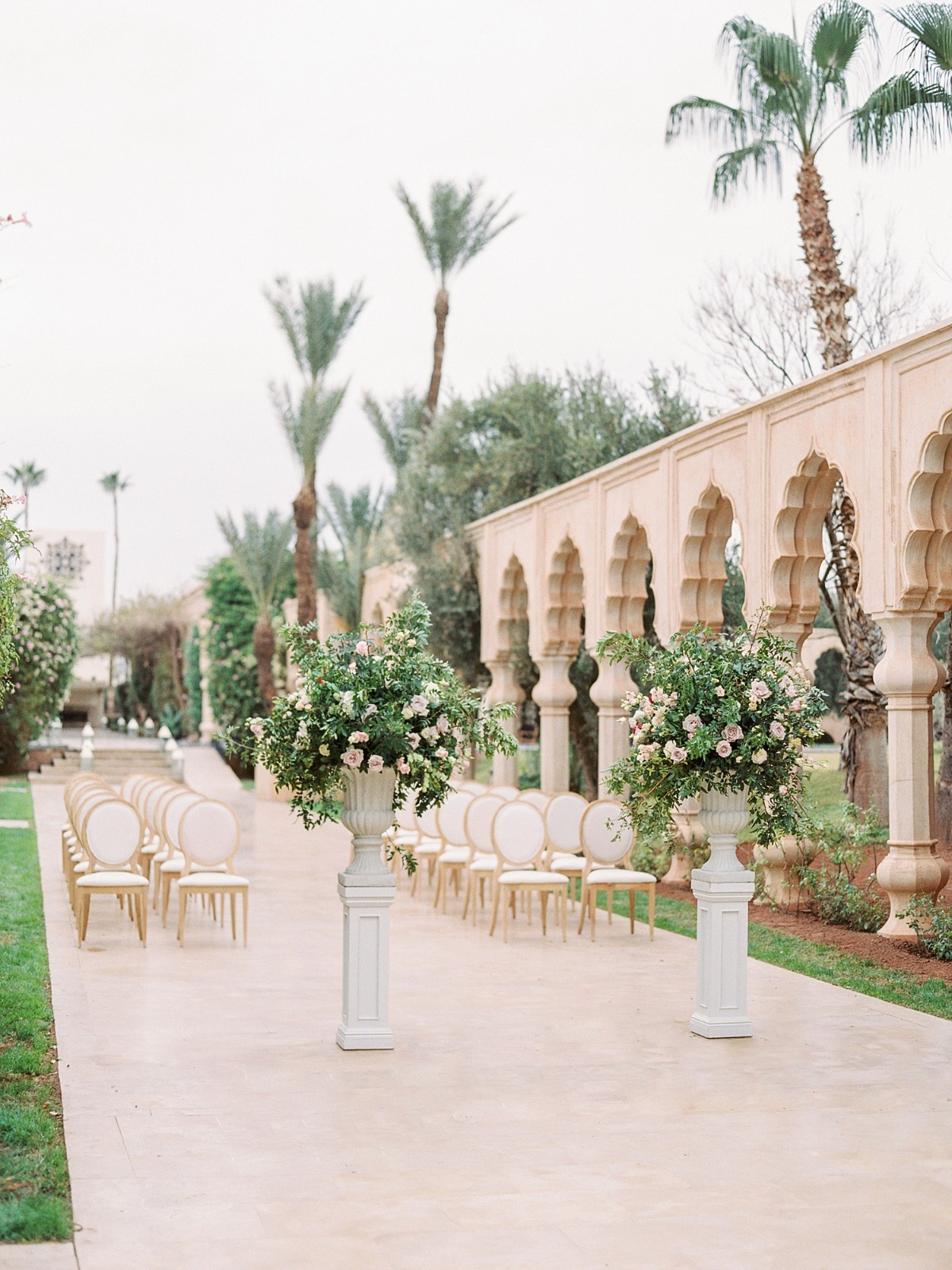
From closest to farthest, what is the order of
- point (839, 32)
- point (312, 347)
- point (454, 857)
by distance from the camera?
point (454, 857) → point (839, 32) → point (312, 347)

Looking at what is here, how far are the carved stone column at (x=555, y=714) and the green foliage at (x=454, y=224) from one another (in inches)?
426

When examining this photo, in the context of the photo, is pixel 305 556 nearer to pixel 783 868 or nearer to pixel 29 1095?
pixel 783 868

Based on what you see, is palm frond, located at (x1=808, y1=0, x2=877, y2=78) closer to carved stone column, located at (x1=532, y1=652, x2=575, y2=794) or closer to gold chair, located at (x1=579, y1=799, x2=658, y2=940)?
carved stone column, located at (x1=532, y1=652, x2=575, y2=794)

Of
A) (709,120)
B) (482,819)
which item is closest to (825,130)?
(709,120)

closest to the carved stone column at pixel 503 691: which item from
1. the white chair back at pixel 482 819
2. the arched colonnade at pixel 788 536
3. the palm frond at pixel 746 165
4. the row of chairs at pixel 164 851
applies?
the arched colonnade at pixel 788 536

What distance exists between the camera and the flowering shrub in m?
25.0

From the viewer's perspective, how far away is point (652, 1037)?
22.5ft

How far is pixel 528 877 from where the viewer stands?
9984 millimetres

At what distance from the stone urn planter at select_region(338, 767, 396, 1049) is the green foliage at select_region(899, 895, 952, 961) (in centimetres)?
414

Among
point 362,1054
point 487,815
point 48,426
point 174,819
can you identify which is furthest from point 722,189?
point 48,426

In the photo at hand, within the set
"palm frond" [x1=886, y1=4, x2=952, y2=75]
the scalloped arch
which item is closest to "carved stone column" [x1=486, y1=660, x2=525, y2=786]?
the scalloped arch

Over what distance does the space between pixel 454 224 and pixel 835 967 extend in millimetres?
18182

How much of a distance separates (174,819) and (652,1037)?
480 cm

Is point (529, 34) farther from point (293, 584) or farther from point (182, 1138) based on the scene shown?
point (182, 1138)
